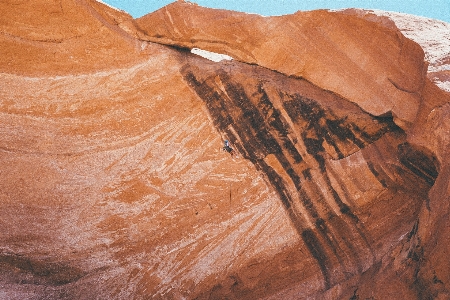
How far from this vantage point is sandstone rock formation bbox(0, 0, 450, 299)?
22.5ft

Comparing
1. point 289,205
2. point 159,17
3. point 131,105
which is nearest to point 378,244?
point 289,205

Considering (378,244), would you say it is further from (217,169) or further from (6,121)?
(6,121)

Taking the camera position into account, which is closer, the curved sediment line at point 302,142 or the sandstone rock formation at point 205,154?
the sandstone rock formation at point 205,154

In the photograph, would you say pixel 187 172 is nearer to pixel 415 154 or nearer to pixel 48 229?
pixel 48 229

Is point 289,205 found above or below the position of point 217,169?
below

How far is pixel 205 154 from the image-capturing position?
7.43m

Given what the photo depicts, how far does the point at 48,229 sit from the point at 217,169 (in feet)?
10.1

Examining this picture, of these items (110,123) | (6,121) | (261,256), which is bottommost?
(261,256)

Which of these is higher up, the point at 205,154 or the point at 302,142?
the point at 205,154

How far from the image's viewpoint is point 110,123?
7.22 m

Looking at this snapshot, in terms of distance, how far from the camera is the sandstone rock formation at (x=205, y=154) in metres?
6.87

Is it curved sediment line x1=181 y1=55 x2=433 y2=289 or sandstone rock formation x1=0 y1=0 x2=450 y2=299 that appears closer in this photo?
sandstone rock formation x1=0 y1=0 x2=450 y2=299

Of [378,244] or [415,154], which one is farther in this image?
[378,244]

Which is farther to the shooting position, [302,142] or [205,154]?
[205,154]
